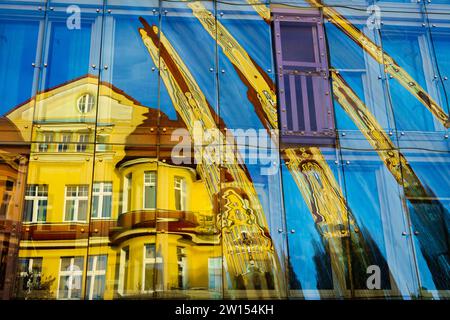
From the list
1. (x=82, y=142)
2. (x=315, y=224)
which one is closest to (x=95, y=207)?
(x=82, y=142)

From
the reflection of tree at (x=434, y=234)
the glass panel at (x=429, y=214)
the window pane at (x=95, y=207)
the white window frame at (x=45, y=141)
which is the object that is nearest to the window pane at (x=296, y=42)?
the glass panel at (x=429, y=214)

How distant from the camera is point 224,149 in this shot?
715cm

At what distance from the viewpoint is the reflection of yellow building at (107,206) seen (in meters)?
6.47

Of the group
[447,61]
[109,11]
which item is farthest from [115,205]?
[447,61]

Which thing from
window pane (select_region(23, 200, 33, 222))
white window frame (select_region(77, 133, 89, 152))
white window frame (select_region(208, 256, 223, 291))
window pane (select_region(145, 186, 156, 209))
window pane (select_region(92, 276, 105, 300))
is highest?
white window frame (select_region(77, 133, 89, 152))

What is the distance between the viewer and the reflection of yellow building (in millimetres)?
6469

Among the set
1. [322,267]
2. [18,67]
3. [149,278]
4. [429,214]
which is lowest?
[149,278]

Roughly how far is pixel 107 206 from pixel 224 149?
5.59 feet

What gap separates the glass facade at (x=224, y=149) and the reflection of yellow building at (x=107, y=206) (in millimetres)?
19

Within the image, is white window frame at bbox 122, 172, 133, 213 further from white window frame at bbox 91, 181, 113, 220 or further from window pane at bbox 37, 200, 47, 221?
window pane at bbox 37, 200, 47, 221

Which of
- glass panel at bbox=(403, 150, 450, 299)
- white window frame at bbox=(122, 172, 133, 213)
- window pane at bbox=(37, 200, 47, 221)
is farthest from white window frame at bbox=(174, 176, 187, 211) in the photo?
glass panel at bbox=(403, 150, 450, 299)

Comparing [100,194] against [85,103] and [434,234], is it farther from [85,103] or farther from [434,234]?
[434,234]

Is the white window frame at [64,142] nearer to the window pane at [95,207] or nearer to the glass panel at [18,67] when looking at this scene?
the glass panel at [18,67]

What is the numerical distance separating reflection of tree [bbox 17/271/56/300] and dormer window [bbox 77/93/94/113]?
7.28 feet
